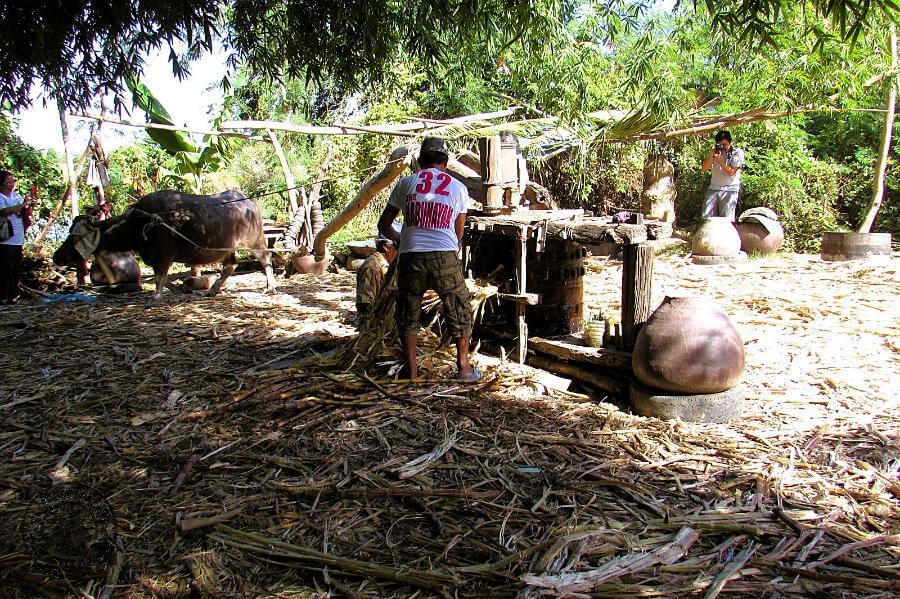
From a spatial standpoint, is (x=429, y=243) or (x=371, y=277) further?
(x=371, y=277)

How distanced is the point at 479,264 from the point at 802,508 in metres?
3.64

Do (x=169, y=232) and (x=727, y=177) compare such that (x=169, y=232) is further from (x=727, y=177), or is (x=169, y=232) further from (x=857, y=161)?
(x=857, y=161)

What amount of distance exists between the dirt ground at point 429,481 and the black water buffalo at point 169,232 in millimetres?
3363

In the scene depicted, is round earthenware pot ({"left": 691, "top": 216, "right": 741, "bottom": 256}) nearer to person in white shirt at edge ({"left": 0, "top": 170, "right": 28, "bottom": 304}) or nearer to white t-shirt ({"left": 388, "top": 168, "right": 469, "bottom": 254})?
white t-shirt ({"left": 388, "top": 168, "right": 469, "bottom": 254})

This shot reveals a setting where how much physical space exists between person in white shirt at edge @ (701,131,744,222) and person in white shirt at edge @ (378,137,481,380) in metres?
7.09

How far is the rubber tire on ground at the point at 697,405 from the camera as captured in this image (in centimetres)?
434

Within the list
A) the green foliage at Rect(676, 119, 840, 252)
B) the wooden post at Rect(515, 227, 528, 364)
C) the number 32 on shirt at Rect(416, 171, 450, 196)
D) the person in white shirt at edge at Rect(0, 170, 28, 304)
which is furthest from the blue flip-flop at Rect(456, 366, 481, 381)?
the green foliage at Rect(676, 119, 840, 252)

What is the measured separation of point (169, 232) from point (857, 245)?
10.6m

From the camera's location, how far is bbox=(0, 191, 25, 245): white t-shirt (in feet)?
27.7

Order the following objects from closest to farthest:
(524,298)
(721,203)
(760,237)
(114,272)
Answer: (524,298) < (114,272) < (721,203) < (760,237)

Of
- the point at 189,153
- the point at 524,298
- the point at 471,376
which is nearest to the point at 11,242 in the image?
the point at 189,153

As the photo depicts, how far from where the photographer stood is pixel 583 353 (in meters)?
5.11

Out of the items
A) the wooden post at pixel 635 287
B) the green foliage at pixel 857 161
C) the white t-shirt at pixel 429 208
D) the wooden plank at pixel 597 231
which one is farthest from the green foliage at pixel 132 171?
the green foliage at pixel 857 161

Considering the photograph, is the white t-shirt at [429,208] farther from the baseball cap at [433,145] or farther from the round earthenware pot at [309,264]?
the round earthenware pot at [309,264]
